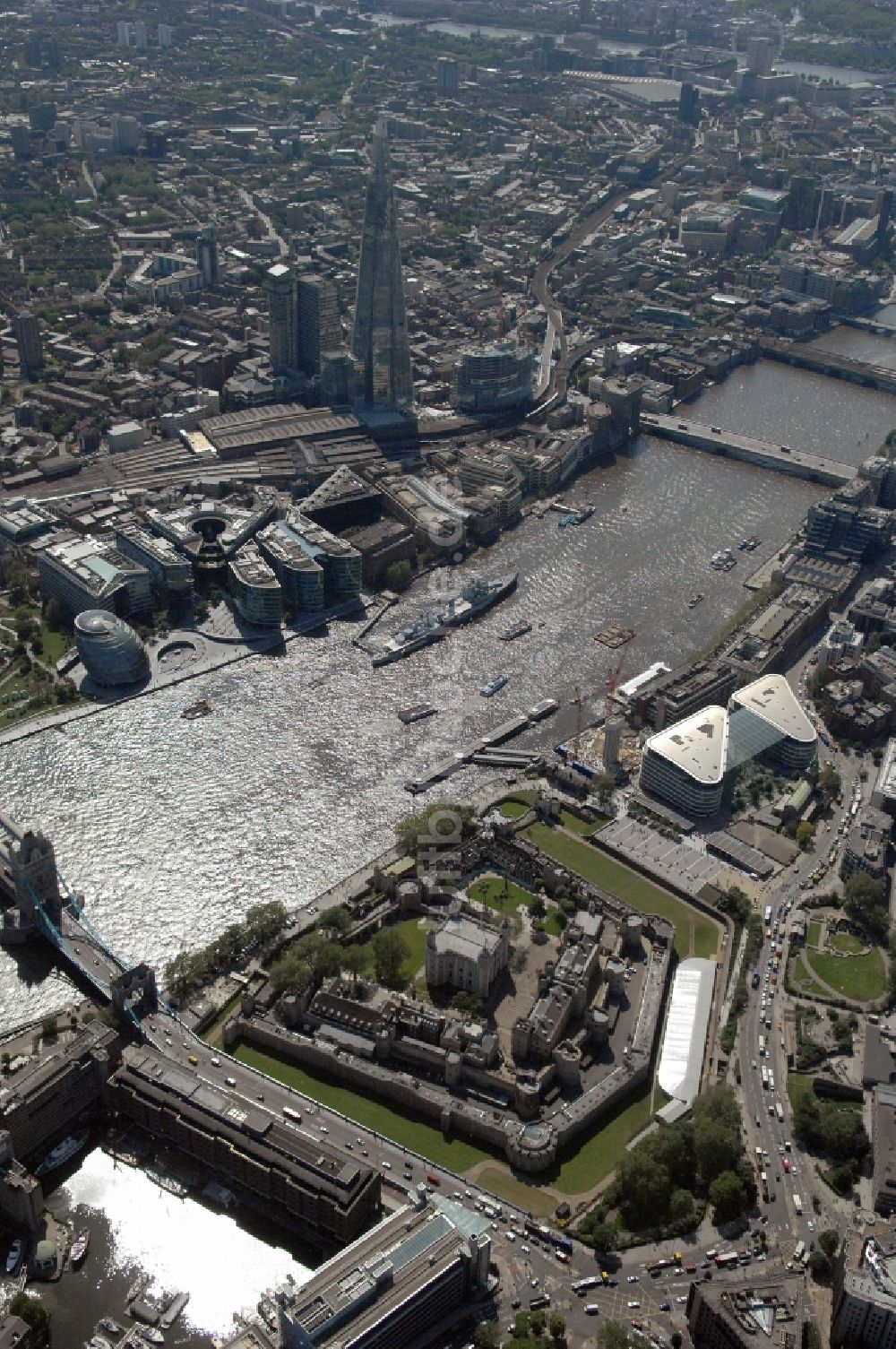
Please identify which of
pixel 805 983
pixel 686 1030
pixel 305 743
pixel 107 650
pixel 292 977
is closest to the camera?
pixel 686 1030

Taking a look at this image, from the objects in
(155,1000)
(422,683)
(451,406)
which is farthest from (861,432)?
(155,1000)

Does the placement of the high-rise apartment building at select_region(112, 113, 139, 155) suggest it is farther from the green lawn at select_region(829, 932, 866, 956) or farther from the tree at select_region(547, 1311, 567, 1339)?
the tree at select_region(547, 1311, 567, 1339)

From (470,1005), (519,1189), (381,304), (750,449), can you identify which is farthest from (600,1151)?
(381,304)

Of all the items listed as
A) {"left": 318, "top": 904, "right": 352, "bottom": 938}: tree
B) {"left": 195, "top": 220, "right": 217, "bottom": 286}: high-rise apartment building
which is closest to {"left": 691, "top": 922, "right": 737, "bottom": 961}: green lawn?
{"left": 318, "top": 904, "right": 352, "bottom": 938}: tree

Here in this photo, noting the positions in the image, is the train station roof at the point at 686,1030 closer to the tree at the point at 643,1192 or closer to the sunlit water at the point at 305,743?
the tree at the point at 643,1192

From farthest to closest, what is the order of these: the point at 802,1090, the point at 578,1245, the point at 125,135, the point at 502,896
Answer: the point at 125,135 → the point at 502,896 → the point at 802,1090 → the point at 578,1245

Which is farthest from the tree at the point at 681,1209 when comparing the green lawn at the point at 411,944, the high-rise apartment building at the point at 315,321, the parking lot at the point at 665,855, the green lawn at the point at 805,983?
the high-rise apartment building at the point at 315,321

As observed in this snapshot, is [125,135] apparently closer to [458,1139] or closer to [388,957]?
[388,957]
